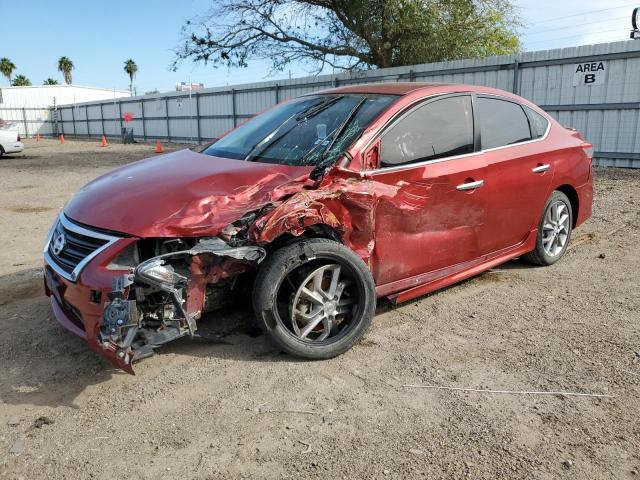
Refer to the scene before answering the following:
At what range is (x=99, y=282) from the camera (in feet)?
9.58

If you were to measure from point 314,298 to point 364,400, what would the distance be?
0.72 m

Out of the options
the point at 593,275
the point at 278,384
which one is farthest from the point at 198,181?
the point at 593,275

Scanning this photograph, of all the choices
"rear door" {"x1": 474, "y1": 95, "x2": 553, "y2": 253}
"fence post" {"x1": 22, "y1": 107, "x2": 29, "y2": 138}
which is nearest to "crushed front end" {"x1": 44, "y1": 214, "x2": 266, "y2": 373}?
"rear door" {"x1": 474, "y1": 95, "x2": 553, "y2": 253}

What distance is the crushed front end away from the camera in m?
2.87

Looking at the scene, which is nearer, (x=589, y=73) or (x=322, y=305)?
(x=322, y=305)

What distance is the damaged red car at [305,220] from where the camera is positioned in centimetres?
302

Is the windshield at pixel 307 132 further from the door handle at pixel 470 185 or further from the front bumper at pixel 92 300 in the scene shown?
the front bumper at pixel 92 300

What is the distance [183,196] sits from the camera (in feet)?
10.5

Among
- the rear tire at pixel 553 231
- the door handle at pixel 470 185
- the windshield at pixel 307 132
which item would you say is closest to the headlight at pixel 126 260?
the windshield at pixel 307 132

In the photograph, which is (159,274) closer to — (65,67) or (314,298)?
(314,298)

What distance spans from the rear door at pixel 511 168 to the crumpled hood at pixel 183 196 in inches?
67.4

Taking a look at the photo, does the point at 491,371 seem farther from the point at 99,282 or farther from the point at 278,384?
the point at 99,282

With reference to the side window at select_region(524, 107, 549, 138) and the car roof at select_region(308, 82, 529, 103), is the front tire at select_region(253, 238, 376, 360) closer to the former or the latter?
the car roof at select_region(308, 82, 529, 103)

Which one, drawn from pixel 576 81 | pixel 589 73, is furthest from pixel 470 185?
pixel 576 81
